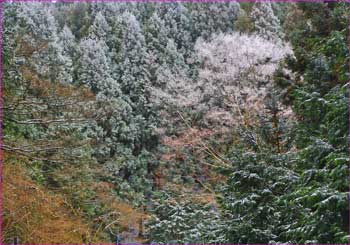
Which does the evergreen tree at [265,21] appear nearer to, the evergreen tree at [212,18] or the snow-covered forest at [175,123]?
the snow-covered forest at [175,123]

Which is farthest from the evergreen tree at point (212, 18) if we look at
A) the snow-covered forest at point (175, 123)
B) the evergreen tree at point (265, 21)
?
the evergreen tree at point (265, 21)

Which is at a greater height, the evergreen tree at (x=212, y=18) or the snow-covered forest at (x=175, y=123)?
the evergreen tree at (x=212, y=18)

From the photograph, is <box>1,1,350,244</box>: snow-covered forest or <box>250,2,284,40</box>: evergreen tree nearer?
<box>1,1,350,244</box>: snow-covered forest

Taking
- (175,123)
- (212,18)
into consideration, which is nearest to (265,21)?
(212,18)

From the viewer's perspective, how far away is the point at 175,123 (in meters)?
14.7

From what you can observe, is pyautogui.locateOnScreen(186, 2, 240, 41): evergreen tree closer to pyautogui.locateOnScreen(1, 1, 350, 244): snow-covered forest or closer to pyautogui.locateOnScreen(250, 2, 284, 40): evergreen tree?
pyautogui.locateOnScreen(1, 1, 350, 244): snow-covered forest

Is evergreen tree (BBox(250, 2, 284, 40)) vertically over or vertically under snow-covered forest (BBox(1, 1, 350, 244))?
over

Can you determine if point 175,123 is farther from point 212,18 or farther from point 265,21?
point 265,21

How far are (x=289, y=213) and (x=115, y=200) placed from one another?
8464 millimetres

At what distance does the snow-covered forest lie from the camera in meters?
4.61

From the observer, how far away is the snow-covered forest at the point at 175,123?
461cm

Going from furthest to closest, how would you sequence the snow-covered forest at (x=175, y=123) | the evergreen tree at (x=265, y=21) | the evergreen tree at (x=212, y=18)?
the evergreen tree at (x=212, y=18) → the evergreen tree at (x=265, y=21) → the snow-covered forest at (x=175, y=123)

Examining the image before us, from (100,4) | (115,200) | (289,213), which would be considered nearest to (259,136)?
(289,213)

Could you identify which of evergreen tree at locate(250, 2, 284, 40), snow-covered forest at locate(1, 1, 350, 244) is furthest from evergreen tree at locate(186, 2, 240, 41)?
evergreen tree at locate(250, 2, 284, 40)
